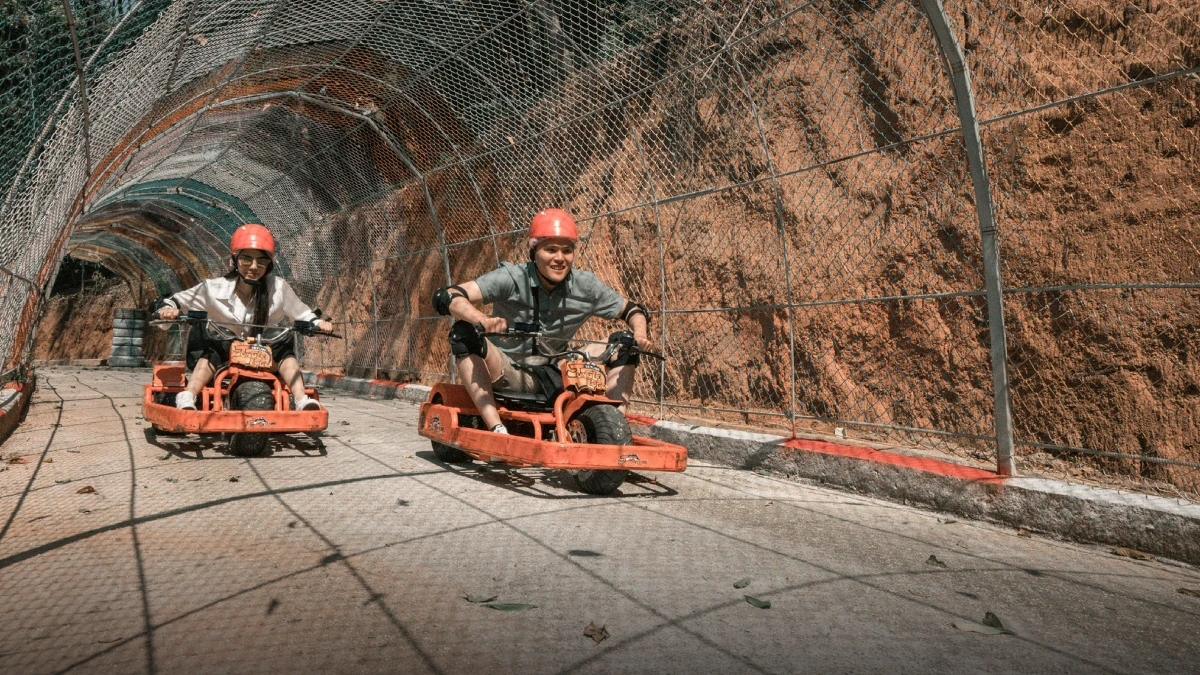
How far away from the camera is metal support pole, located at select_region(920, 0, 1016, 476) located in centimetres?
508

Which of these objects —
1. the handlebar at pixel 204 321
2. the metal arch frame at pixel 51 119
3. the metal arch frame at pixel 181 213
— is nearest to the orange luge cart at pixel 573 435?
the handlebar at pixel 204 321

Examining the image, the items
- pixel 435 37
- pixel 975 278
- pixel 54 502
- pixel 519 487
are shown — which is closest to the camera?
pixel 54 502

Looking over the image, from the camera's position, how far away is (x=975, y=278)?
23.1 feet

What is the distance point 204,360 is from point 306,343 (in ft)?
45.2

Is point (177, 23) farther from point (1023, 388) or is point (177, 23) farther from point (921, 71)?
point (1023, 388)

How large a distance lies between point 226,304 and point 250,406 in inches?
Answer: 55.7

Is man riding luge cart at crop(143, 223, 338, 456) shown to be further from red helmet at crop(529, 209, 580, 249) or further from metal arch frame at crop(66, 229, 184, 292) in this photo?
metal arch frame at crop(66, 229, 184, 292)

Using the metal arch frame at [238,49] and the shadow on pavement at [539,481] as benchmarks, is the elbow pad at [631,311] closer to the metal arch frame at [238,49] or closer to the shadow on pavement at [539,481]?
the shadow on pavement at [539,481]

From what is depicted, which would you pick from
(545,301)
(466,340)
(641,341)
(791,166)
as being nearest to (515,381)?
(466,340)

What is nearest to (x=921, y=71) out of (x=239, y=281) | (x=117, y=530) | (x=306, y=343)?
(x=239, y=281)

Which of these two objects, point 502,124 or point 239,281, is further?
point 502,124

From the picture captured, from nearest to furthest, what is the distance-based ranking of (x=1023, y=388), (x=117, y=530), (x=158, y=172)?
(x=117, y=530), (x=1023, y=388), (x=158, y=172)

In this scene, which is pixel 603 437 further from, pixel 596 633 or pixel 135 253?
pixel 135 253

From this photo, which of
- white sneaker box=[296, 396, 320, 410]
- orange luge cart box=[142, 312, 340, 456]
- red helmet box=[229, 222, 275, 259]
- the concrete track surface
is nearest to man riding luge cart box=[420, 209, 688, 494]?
the concrete track surface
